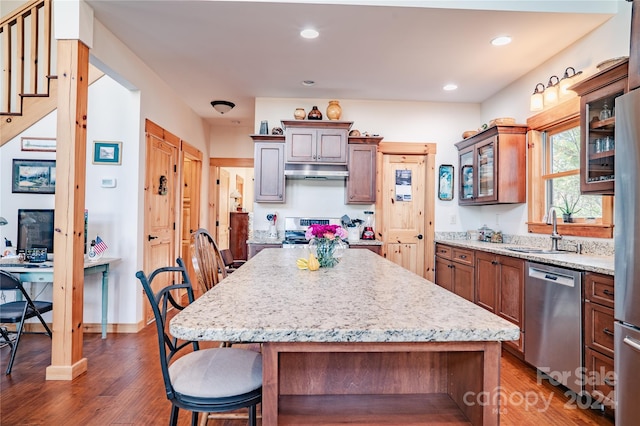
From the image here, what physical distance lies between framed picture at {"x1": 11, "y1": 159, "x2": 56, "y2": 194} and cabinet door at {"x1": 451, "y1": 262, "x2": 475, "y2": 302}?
14.3 feet

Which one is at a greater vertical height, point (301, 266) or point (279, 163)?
point (279, 163)

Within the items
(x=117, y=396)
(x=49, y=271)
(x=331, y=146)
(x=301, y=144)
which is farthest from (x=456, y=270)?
(x=49, y=271)

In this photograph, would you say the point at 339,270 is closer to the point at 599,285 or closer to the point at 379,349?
the point at 379,349

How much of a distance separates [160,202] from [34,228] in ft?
4.02

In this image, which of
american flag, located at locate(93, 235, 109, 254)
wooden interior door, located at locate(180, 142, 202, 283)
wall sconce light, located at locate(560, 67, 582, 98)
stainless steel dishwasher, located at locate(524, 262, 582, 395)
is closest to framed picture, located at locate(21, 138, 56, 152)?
american flag, located at locate(93, 235, 109, 254)

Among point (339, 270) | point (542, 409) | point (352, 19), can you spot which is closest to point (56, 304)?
point (339, 270)

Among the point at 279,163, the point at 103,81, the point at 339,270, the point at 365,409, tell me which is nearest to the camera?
the point at 365,409

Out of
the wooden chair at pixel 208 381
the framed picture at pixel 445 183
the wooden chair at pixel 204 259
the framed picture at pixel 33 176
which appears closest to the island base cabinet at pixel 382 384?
the wooden chair at pixel 208 381

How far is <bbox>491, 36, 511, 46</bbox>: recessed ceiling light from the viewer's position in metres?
3.05

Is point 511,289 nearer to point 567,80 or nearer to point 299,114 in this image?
point 567,80

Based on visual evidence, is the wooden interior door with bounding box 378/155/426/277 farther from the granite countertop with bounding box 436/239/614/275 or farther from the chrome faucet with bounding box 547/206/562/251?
the chrome faucet with bounding box 547/206/562/251

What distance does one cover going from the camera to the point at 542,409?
2234 millimetres

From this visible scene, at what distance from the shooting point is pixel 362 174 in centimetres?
446

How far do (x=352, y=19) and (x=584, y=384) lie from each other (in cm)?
302
